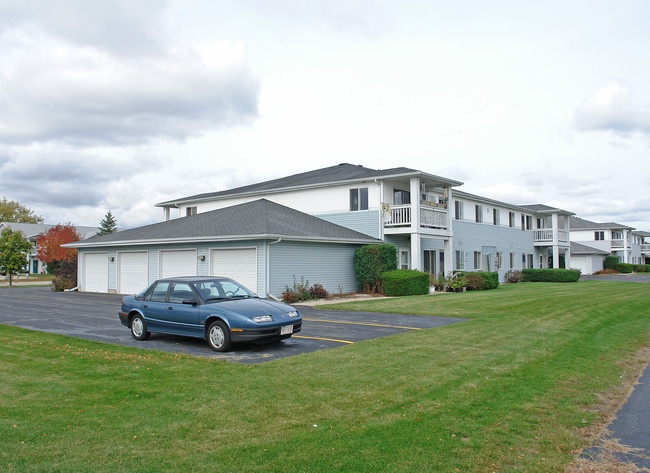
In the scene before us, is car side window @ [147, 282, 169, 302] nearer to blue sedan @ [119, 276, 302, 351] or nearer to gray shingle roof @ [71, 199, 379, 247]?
blue sedan @ [119, 276, 302, 351]

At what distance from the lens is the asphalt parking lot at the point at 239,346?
32.3 ft

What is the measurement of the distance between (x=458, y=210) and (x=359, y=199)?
355 inches

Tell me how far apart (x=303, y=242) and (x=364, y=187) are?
6.21 meters

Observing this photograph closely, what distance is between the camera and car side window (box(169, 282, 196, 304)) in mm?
10529

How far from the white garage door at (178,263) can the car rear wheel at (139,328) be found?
1103 centimetres

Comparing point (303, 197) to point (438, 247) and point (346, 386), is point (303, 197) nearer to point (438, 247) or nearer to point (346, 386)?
point (438, 247)

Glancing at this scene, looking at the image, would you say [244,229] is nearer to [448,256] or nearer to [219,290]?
[219,290]

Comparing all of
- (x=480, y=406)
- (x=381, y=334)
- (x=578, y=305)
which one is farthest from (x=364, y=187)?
(x=480, y=406)

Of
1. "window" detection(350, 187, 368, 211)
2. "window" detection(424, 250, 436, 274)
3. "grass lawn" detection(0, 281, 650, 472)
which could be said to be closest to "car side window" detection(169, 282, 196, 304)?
"grass lawn" detection(0, 281, 650, 472)

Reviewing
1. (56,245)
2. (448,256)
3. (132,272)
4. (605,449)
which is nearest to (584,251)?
(448,256)

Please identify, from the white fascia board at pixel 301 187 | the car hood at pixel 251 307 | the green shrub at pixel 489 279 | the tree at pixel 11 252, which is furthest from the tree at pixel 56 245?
the car hood at pixel 251 307

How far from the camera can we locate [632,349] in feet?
34.1

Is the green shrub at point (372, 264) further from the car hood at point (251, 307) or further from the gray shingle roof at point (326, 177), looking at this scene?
the car hood at point (251, 307)

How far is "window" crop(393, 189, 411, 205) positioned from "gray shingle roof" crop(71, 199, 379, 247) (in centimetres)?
302
